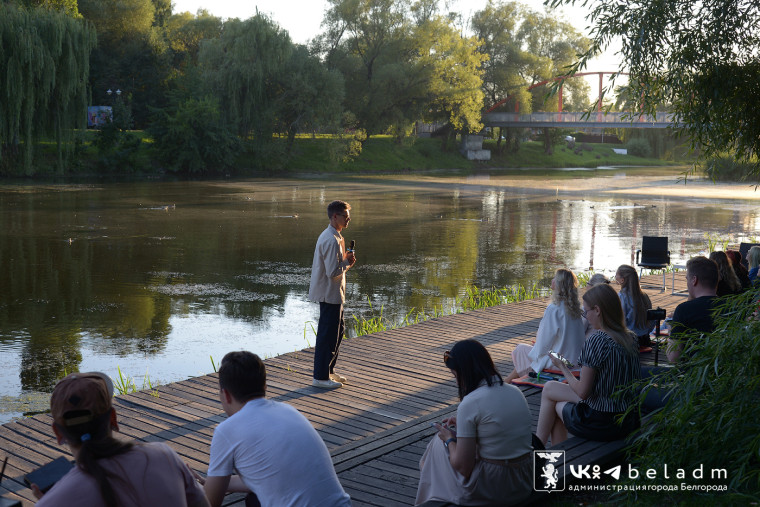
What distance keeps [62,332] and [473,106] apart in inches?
1902

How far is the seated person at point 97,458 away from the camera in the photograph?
222 centimetres

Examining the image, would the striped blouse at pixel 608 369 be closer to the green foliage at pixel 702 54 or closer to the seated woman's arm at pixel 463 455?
the seated woman's arm at pixel 463 455

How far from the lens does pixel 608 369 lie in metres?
4.21

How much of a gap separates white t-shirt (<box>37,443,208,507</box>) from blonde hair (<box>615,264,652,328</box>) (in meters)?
4.92

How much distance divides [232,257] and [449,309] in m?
6.36

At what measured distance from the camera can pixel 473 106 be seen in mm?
56219

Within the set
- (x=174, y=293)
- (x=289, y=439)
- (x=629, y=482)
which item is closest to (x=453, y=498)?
(x=629, y=482)

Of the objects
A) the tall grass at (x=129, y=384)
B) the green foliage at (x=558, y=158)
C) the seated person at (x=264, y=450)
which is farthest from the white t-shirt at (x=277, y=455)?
the green foliage at (x=558, y=158)

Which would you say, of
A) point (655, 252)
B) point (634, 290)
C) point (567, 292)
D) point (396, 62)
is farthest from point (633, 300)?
point (396, 62)

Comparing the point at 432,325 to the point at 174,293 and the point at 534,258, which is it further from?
the point at 534,258

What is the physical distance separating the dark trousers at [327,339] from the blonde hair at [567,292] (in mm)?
1762

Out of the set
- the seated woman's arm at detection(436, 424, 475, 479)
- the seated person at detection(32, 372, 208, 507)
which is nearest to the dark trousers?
the seated woman's arm at detection(436, 424, 475, 479)

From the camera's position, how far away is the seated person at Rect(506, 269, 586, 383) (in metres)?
5.98

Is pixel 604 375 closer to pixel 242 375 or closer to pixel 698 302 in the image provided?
pixel 698 302
